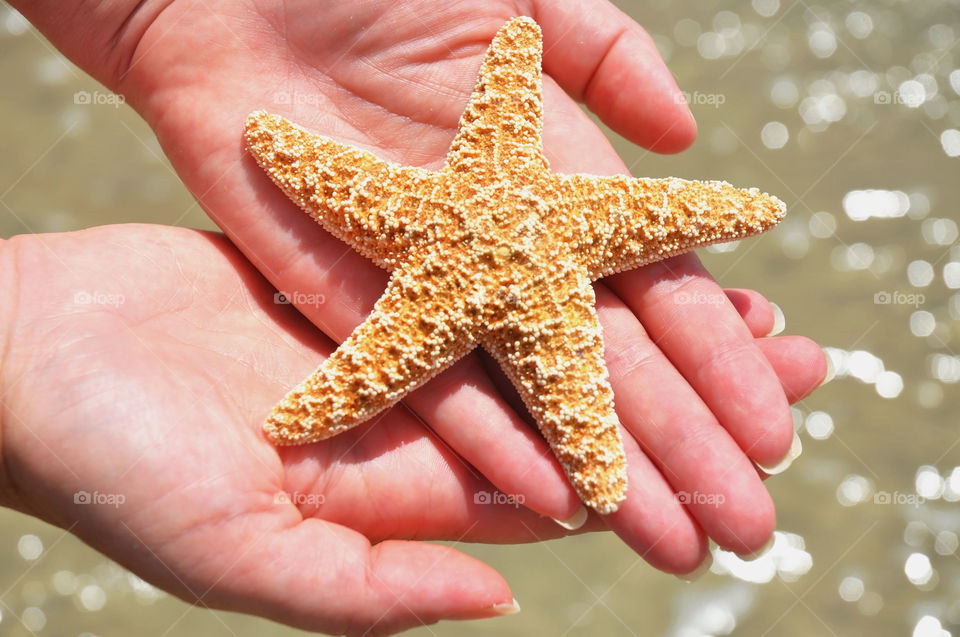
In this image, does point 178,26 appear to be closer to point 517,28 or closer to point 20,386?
point 517,28

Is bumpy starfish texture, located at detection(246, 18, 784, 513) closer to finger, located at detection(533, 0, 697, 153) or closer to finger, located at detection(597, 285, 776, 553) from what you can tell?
finger, located at detection(597, 285, 776, 553)

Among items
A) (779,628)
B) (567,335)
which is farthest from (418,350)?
(779,628)

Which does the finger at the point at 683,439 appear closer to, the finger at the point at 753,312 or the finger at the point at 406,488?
the finger at the point at 406,488

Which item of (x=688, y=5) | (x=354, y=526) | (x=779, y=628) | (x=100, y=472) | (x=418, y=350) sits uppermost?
(x=688, y=5)

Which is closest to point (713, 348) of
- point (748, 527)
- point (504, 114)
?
point (748, 527)

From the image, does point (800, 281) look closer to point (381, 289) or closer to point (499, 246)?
point (499, 246)

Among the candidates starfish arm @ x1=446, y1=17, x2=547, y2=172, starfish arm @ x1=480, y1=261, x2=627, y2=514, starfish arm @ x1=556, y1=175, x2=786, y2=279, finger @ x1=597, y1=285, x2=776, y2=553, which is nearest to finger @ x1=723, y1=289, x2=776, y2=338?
starfish arm @ x1=556, y1=175, x2=786, y2=279
